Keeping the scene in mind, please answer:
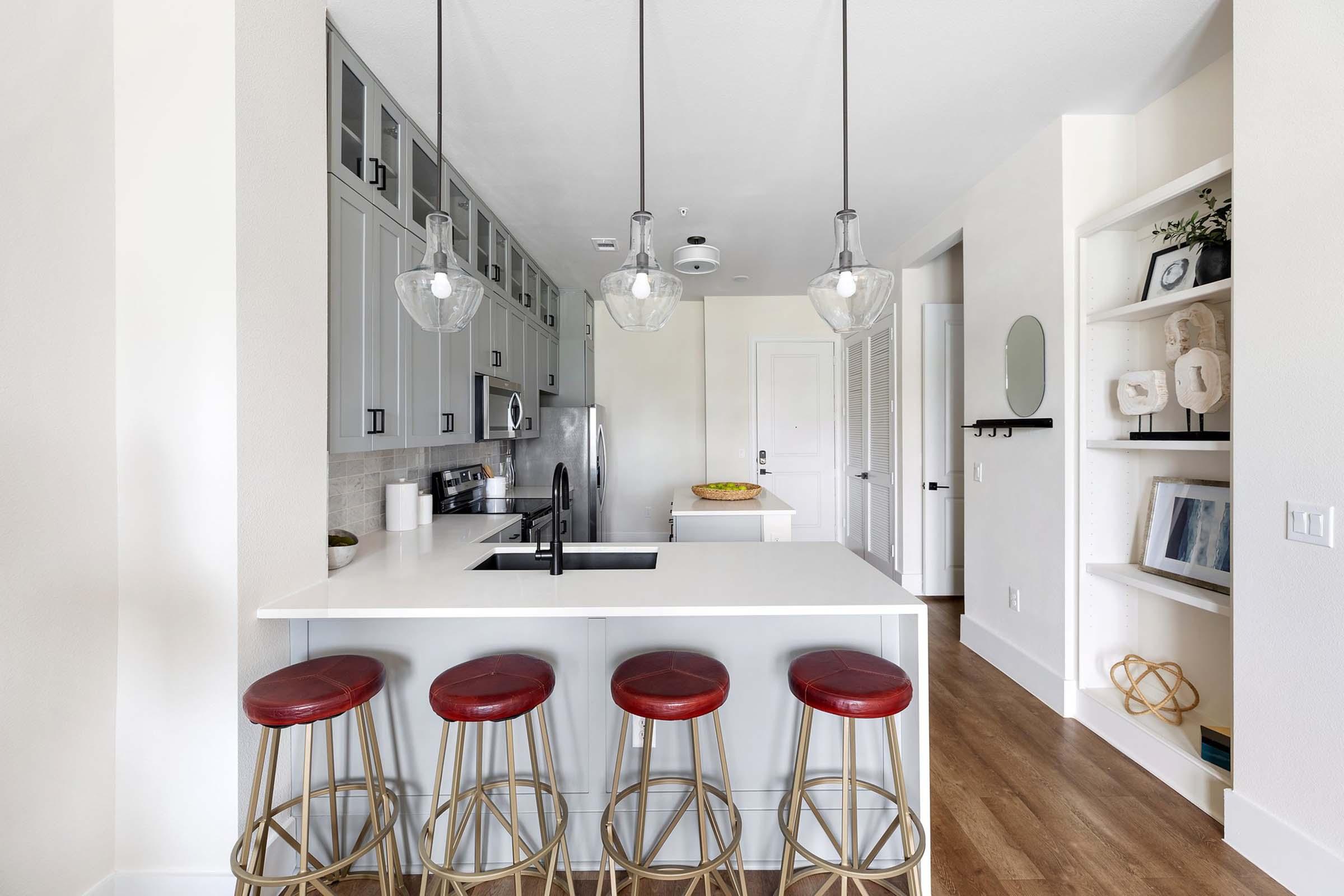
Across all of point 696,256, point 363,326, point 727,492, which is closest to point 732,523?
point 727,492

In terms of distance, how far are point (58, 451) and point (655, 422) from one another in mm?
4719

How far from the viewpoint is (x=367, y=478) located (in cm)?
275

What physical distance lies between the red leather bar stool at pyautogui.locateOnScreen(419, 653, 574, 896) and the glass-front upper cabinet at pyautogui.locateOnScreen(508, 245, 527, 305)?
112 inches

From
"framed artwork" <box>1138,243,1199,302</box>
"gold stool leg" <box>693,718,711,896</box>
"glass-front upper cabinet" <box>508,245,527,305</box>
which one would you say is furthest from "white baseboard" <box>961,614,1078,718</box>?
"glass-front upper cabinet" <box>508,245,527,305</box>

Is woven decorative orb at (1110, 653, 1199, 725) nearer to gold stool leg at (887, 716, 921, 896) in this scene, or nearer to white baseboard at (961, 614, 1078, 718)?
white baseboard at (961, 614, 1078, 718)

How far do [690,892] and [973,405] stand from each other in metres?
2.85

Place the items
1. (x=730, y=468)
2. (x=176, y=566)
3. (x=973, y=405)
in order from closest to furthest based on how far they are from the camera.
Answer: (x=176, y=566) < (x=973, y=405) < (x=730, y=468)

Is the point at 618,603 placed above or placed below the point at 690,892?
above

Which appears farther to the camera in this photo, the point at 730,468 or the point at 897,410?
the point at 730,468

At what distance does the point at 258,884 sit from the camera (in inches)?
53.1

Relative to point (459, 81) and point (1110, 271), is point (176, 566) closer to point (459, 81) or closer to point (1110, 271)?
point (459, 81)
